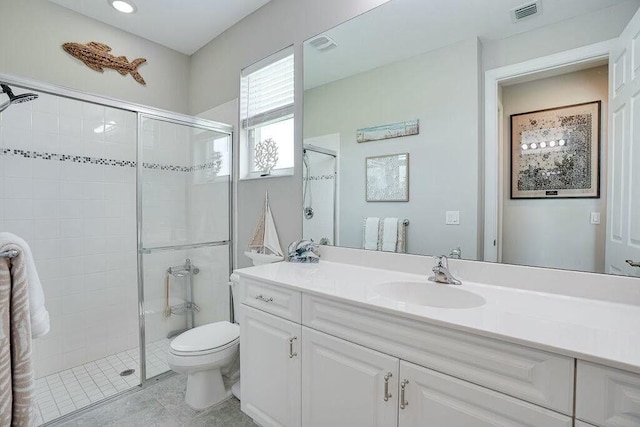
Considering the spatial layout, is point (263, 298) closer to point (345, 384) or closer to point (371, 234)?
point (345, 384)

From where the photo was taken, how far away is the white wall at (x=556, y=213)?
1131 mm

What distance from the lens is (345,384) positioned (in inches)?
47.3

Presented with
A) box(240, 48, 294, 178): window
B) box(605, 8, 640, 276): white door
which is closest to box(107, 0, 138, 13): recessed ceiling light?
box(240, 48, 294, 178): window

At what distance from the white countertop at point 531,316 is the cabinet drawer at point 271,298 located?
5 cm

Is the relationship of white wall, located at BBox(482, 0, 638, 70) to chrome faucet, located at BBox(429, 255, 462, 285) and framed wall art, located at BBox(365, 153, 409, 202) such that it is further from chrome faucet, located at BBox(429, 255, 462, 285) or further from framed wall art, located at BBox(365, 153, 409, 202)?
chrome faucet, located at BBox(429, 255, 462, 285)

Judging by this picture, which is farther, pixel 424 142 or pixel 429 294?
pixel 424 142

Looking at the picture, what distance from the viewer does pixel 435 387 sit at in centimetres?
96

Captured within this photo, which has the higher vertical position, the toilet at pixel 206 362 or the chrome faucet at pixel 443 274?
the chrome faucet at pixel 443 274

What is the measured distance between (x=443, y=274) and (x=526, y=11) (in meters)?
1.14

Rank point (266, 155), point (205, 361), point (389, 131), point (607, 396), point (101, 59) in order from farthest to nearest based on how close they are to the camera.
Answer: point (101, 59) → point (266, 155) → point (205, 361) → point (389, 131) → point (607, 396)

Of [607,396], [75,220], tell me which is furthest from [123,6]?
[607,396]

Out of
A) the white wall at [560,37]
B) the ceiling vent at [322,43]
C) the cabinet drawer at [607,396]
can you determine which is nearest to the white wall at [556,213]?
the white wall at [560,37]

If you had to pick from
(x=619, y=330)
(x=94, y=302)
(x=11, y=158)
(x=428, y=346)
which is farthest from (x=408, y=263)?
(x=11, y=158)

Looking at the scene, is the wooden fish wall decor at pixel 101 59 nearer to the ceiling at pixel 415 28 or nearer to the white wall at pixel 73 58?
the white wall at pixel 73 58
